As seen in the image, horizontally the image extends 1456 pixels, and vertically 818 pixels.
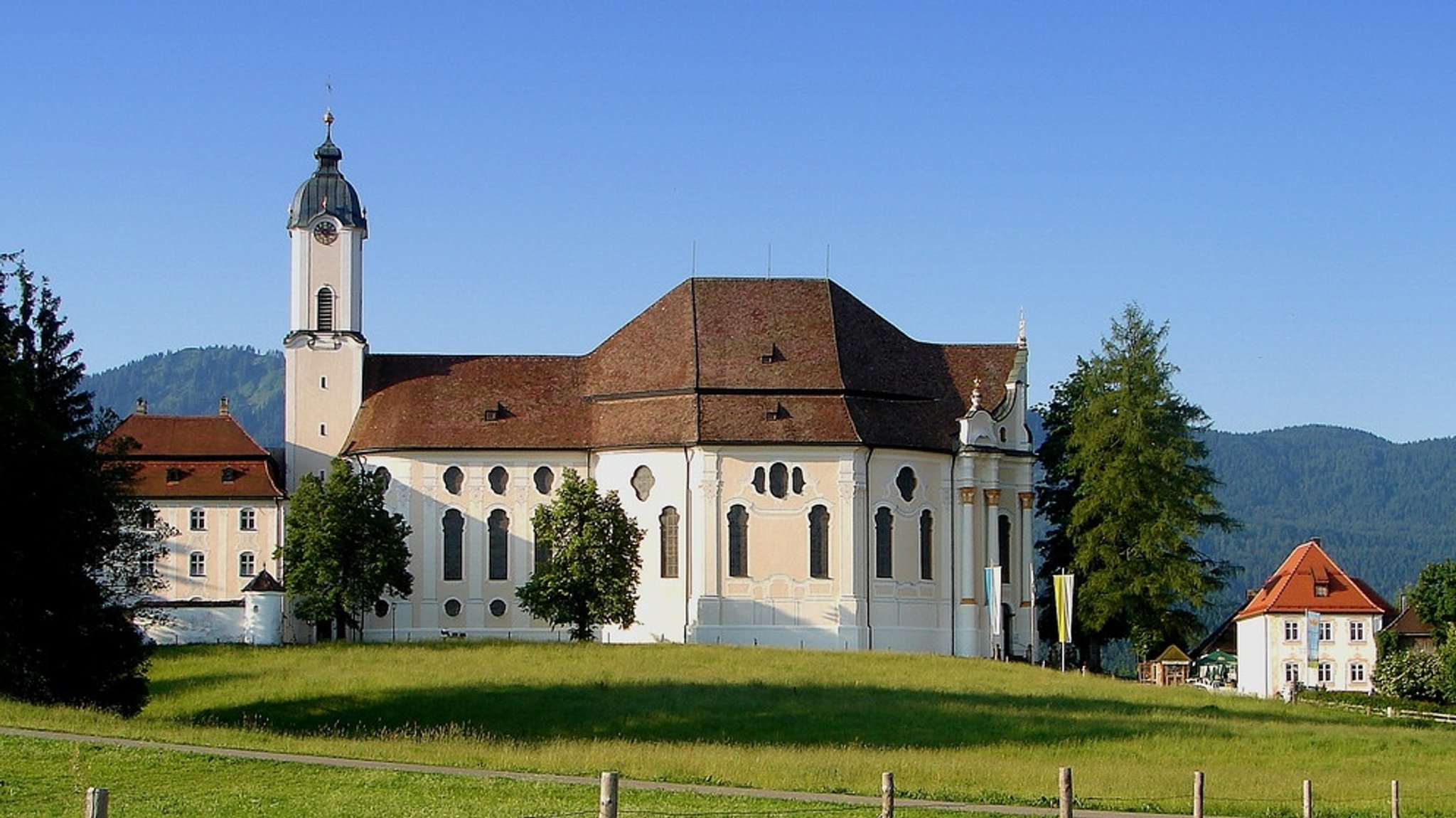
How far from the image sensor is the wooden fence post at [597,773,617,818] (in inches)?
843

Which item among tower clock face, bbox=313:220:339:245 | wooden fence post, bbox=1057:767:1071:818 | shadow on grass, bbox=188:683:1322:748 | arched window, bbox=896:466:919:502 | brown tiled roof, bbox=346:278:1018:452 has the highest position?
Result: tower clock face, bbox=313:220:339:245

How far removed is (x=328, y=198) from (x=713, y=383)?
18.6 metres

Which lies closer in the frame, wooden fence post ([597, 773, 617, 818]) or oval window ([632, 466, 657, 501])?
wooden fence post ([597, 773, 617, 818])

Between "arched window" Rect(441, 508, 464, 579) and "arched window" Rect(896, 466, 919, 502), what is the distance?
16.5 meters

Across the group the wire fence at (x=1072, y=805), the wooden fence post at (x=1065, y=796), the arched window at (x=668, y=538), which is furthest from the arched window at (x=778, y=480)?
the wooden fence post at (x=1065, y=796)

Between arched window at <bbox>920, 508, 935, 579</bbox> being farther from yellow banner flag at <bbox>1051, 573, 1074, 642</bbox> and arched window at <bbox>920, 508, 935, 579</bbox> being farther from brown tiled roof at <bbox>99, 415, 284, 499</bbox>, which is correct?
brown tiled roof at <bbox>99, 415, 284, 499</bbox>

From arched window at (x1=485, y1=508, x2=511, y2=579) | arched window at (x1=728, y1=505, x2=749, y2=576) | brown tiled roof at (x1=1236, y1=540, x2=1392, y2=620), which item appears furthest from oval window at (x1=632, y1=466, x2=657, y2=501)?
brown tiled roof at (x1=1236, y1=540, x2=1392, y2=620)

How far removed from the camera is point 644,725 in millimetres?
49844

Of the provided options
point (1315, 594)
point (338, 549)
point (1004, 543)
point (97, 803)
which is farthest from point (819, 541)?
point (97, 803)

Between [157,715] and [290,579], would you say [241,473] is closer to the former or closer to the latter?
[290,579]

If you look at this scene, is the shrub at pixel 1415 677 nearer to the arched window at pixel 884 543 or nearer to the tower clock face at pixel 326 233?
the arched window at pixel 884 543

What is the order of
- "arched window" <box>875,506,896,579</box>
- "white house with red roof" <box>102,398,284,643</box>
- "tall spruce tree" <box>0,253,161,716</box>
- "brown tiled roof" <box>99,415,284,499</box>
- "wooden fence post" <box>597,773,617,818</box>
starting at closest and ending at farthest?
1. "wooden fence post" <box>597,773,617,818</box>
2. "tall spruce tree" <box>0,253,161,716</box>
3. "arched window" <box>875,506,896,579</box>
4. "white house with red roof" <box>102,398,284,643</box>
5. "brown tiled roof" <box>99,415,284,499</box>

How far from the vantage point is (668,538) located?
252 ft

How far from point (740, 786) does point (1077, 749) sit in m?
15.1
